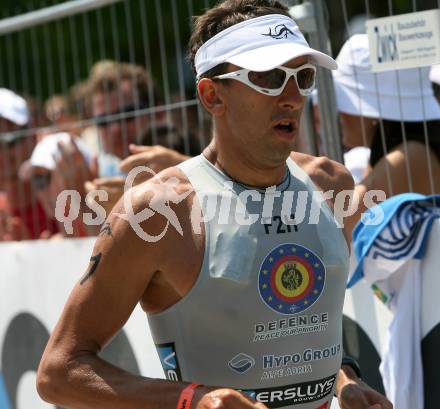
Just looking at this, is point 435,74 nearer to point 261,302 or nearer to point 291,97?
point 291,97

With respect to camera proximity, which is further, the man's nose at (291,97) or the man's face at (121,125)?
the man's face at (121,125)

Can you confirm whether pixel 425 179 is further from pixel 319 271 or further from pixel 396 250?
pixel 319 271

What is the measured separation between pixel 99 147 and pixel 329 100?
5.37ft

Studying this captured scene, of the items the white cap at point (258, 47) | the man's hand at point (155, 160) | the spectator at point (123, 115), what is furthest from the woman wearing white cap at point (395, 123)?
the spectator at point (123, 115)

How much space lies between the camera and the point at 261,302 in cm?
302

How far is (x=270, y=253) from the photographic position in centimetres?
305

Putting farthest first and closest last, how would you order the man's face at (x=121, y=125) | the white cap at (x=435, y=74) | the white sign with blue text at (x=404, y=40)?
the man's face at (x=121, y=125) < the white cap at (x=435, y=74) < the white sign with blue text at (x=404, y=40)

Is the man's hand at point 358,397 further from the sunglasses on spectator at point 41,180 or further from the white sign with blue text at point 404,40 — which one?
the sunglasses on spectator at point 41,180

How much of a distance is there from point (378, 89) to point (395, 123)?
16cm

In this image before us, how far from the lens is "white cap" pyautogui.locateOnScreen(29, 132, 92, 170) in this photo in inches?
231

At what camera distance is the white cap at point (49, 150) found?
5.86 meters

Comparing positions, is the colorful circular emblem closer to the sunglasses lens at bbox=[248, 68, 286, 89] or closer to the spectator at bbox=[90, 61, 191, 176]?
the sunglasses lens at bbox=[248, 68, 286, 89]

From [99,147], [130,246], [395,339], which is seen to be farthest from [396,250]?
[99,147]

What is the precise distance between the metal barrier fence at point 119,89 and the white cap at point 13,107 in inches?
3.2
